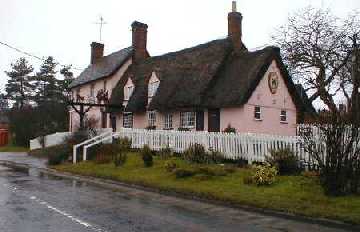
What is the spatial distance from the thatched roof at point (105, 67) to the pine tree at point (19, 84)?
142ft

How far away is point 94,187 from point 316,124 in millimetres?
8167

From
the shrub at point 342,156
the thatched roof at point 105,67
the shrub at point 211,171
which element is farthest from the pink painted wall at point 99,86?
the shrub at point 342,156

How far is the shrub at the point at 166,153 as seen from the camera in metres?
23.9

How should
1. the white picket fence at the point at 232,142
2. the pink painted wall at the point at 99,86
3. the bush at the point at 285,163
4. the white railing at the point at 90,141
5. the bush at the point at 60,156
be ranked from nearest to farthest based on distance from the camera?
1. the bush at the point at 285,163
2. the white picket fence at the point at 232,142
3. the white railing at the point at 90,141
4. the bush at the point at 60,156
5. the pink painted wall at the point at 99,86

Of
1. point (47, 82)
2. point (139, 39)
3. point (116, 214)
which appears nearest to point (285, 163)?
point (116, 214)

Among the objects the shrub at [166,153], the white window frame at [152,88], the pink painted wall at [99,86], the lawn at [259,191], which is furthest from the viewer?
the pink painted wall at [99,86]

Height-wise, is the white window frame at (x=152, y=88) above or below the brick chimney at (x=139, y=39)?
below

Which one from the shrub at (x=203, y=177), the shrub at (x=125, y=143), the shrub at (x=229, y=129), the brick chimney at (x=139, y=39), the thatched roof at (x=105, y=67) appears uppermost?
the brick chimney at (x=139, y=39)

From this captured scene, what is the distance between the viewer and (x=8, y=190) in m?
15.7

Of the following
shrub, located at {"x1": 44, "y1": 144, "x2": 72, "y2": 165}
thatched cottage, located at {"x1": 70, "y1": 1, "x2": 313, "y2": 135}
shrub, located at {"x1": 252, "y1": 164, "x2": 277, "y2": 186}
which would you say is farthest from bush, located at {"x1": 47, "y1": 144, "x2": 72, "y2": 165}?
shrub, located at {"x1": 252, "y1": 164, "x2": 277, "y2": 186}

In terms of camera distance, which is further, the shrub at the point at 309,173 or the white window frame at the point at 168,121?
the white window frame at the point at 168,121

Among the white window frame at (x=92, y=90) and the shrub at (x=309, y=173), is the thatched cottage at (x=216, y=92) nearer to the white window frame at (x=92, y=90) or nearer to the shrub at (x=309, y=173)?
the white window frame at (x=92, y=90)

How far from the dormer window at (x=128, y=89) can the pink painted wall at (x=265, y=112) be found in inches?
419

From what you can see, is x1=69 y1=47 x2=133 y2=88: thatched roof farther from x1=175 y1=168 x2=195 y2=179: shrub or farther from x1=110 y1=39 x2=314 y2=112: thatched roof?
x1=175 y1=168 x2=195 y2=179: shrub
